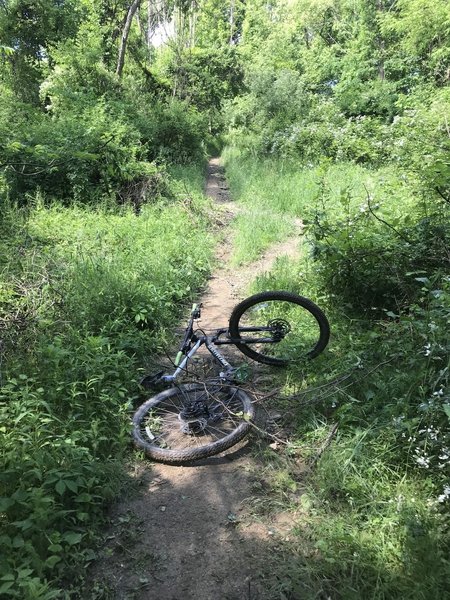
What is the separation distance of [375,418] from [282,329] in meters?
1.41

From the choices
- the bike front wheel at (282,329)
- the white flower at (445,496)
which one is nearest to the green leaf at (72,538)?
the white flower at (445,496)

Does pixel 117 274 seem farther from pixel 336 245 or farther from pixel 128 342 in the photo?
pixel 336 245

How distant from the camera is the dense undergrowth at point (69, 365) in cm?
243

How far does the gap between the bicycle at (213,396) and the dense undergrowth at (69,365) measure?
0.29m

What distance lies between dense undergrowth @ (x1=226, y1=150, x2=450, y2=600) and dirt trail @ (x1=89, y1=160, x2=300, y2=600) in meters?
0.21

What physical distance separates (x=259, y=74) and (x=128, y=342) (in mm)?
15932

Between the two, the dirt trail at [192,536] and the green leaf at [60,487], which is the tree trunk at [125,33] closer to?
the dirt trail at [192,536]

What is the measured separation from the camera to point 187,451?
3.28m

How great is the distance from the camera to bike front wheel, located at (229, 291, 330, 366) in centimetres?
416

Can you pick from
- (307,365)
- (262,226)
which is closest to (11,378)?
(307,365)

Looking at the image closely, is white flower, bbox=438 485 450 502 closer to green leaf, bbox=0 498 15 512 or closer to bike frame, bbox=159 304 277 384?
bike frame, bbox=159 304 277 384

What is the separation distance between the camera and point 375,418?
305cm

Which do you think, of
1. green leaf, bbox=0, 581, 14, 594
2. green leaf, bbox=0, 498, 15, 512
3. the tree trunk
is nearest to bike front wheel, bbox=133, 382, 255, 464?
green leaf, bbox=0, 498, 15, 512

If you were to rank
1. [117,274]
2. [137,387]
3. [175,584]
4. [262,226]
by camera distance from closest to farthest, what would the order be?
[175,584] < [137,387] < [117,274] < [262,226]
